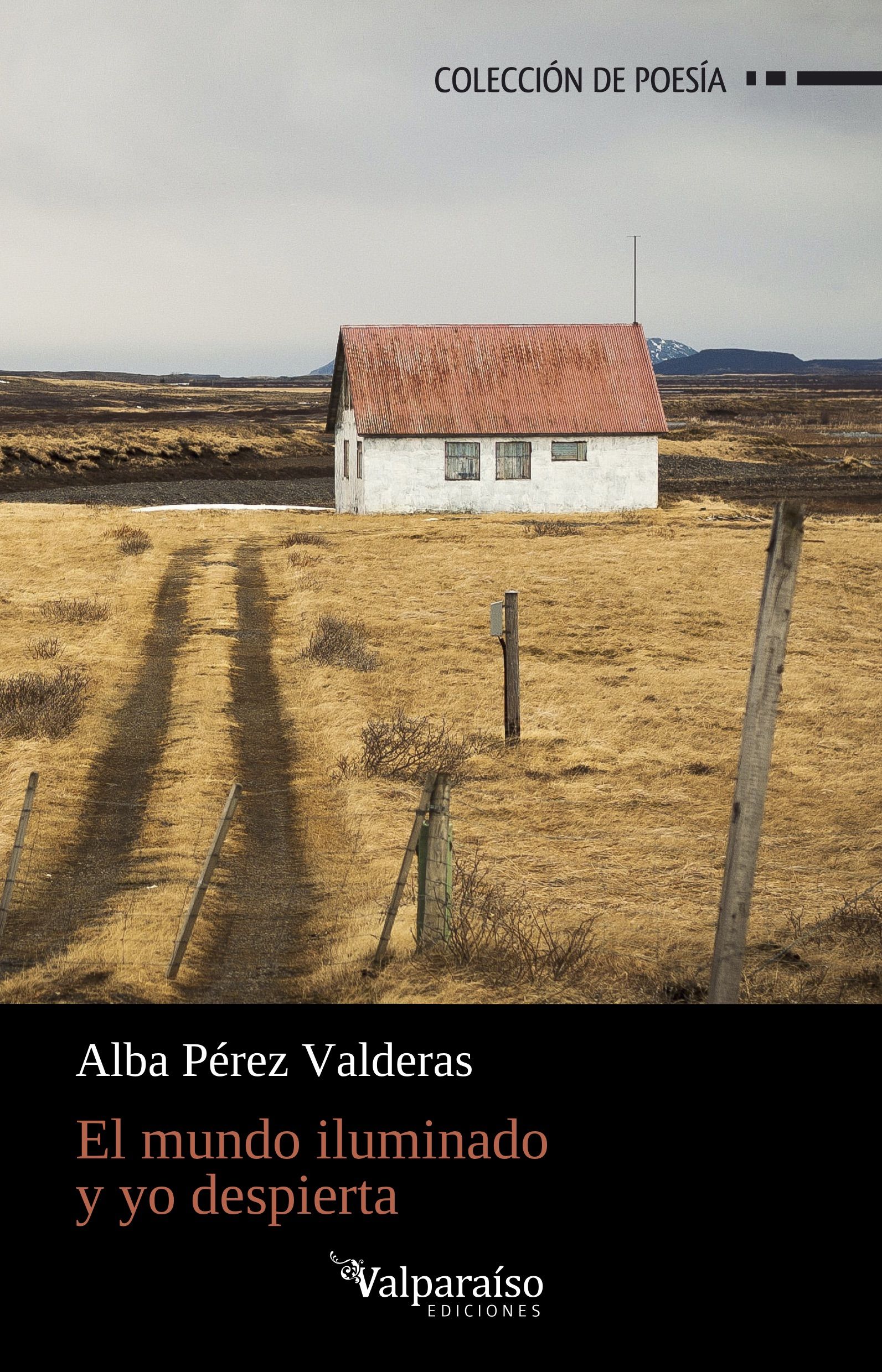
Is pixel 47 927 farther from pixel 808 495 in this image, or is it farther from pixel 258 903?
pixel 808 495

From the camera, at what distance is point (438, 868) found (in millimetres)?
9336

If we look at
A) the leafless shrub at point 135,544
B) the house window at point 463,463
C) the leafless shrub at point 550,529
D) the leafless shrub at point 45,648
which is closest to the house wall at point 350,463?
the house window at point 463,463

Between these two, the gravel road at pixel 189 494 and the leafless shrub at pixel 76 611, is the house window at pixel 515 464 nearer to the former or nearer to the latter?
the gravel road at pixel 189 494

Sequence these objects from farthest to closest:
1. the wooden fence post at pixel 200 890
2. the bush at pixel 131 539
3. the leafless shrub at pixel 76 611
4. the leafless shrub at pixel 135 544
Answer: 1. the bush at pixel 131 539
2. the leafless shrub at pixel 135 544
3. the leafless shrub at pixel 76 611
4. the wooden fence post at pixel 200 890

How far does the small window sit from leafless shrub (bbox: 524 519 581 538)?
3243 millimetres

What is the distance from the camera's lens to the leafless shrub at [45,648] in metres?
21.3

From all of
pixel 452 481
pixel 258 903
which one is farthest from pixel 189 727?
pixel 452 481

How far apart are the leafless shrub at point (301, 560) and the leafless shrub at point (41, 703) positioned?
38.1ft

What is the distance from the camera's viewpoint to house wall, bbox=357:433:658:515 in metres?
40.8

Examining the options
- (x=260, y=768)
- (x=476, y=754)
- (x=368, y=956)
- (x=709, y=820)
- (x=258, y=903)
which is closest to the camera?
(x=368, y=956)

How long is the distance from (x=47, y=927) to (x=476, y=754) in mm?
7336

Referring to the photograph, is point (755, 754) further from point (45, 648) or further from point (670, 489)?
point (670, 489)

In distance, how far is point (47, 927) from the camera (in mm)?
10617

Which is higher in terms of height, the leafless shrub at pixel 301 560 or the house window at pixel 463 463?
the house window at pixel 463 463
